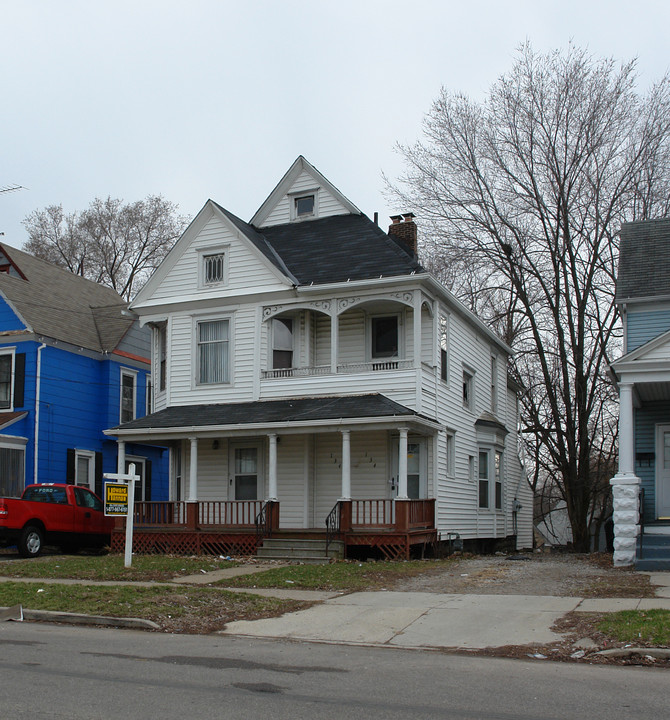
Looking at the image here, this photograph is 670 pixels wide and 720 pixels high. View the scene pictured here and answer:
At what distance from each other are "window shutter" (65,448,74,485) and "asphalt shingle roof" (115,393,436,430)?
16.6ft

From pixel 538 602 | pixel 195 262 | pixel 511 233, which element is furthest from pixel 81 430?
pixel 538 602

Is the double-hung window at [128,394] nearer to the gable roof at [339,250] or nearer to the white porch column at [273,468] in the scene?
the gable roof at [339,250]

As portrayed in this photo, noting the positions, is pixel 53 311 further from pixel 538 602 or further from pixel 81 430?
pixel 538 602

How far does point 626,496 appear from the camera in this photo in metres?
17.8

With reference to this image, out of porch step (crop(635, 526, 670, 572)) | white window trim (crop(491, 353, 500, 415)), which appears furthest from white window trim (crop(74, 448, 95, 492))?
porch step (crop(635, 526, 670, 572))

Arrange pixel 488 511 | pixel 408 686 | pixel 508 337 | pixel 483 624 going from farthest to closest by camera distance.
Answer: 1. pixel 508 337
2. pixel 488 511
3. pixel 483 624
4. pixel 408 686

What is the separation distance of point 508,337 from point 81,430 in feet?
53.4

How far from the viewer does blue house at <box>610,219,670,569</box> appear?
58.3 feet

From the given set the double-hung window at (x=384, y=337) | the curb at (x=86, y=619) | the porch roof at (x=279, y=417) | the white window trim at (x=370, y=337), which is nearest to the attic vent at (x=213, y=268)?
the porch roof at (x=279, y=417)

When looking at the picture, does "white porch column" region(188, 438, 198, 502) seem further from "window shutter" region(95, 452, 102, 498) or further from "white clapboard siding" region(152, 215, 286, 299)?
"window shutter" region(95, 452, 102, 498)

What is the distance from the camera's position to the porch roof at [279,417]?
65.0 ft

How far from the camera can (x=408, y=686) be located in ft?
24.9

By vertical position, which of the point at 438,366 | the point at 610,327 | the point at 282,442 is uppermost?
the point at 610,327

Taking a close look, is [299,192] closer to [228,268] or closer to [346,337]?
[228,268]
